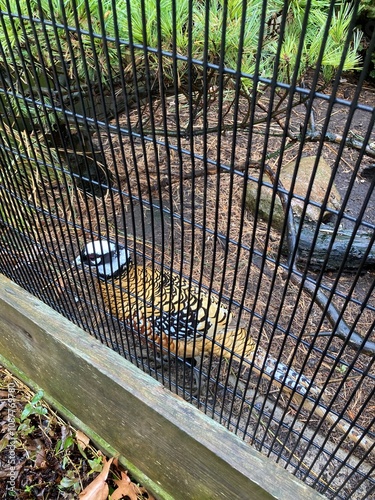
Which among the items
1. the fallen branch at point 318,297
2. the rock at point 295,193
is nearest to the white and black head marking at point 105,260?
the fallen branch at point 318,297

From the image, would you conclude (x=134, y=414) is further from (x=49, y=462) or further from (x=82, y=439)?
(x=49, y=462)

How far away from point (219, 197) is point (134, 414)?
82 cm

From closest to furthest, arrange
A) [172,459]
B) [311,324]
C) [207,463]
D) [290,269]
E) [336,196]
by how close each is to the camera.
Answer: [290,269]
[207,463]
[172,459]
[311,324]
[336,196]

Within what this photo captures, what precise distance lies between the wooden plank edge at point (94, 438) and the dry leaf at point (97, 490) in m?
0.10

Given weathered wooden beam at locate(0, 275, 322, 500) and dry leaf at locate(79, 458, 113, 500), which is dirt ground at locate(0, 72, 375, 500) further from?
dry leaf at locate(79, 458, 113, 500)

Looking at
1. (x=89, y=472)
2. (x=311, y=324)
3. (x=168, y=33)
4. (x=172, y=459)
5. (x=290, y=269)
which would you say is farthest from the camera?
(x=311, y=324)

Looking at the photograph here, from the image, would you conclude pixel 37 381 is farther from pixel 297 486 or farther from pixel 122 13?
pixel 122 13

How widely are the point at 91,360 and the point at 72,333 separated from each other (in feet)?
0.43

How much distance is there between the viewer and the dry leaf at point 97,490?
5.36ft

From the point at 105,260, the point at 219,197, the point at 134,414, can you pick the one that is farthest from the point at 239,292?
the point at 134,414

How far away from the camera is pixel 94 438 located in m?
1.83

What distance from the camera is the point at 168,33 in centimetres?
116

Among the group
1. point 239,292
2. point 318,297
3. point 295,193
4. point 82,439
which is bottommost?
point 239,292

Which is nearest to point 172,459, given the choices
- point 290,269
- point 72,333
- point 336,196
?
point 72,333
